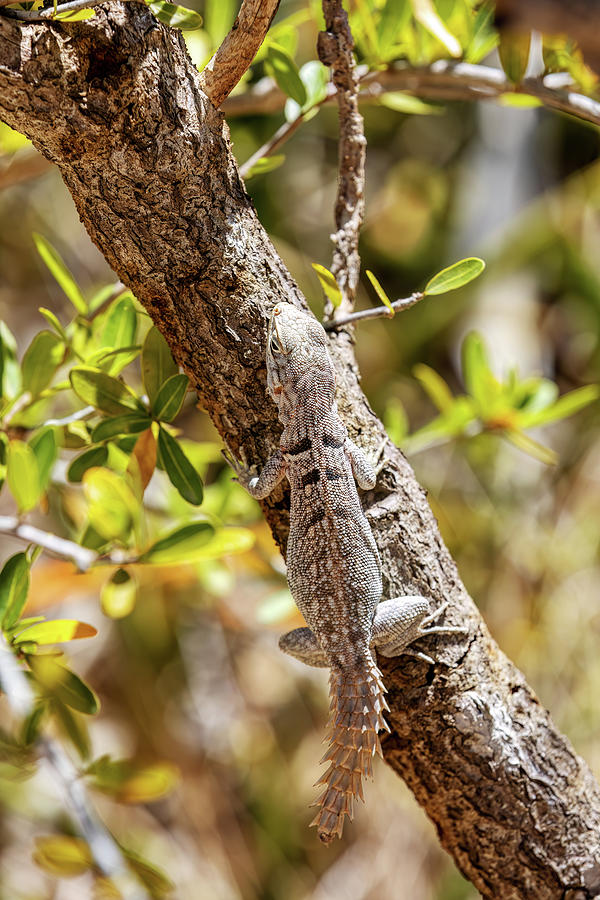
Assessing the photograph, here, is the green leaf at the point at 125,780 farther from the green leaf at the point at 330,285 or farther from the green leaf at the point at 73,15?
the green leaf at the point at 73,15

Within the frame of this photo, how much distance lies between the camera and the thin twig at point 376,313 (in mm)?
1311

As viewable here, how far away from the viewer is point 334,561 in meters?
1.40

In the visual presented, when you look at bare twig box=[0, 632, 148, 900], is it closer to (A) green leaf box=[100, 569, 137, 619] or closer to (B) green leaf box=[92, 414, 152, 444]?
(B) green leaf box=[92, 414, 152, 444]

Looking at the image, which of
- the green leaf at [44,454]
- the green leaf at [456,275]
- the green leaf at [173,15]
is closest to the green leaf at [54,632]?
the green leaf at [44,454]

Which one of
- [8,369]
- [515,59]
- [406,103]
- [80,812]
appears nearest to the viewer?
[80,812]

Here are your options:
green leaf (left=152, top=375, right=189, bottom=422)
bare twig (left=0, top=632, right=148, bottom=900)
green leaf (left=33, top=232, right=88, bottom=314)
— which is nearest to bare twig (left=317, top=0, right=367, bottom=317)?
green leaf (left=152, top=375, right=189, bottom=422)

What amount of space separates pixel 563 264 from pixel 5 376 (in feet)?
12.3

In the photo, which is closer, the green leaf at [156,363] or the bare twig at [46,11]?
the bare twig at [46,11]

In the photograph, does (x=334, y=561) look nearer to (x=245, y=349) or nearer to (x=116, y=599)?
(x=245, y=349)

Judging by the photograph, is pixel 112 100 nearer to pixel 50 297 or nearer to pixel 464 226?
pixel 50 297

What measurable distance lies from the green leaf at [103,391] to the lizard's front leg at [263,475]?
22cm

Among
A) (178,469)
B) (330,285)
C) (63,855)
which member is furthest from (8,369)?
(63,855)

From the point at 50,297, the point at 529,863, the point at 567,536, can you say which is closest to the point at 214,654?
the point at 567,536

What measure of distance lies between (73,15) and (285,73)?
586 millimetres
